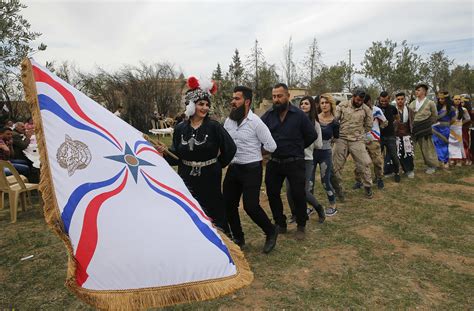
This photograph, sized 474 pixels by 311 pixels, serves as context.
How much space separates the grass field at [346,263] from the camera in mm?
2904

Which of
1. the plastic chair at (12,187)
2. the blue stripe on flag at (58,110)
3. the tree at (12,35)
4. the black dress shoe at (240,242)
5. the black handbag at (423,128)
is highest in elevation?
the tree at (12,35)

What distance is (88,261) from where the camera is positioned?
1808 mm

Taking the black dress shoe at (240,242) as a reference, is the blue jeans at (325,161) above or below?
above

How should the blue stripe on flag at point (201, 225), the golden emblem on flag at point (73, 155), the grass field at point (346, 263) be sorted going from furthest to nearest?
the grass field at point (346, 263) < the blue stripe on flag at point (201, 225) < the golden emblem on flag at point (73, 155)

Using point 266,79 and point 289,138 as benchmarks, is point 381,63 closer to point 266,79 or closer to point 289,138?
point 266,79

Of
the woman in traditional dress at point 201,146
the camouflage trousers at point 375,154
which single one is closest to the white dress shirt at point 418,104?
the camouflage trousers at point 375,154

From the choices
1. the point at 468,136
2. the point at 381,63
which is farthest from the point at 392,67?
the point at 468,136

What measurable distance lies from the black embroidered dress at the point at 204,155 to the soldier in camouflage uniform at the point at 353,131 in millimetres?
2866

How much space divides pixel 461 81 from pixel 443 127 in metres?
27.8

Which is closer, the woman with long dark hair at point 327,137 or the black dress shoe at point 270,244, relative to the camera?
the black dress shoe at point 270,244

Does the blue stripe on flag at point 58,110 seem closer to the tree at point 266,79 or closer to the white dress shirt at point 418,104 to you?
the white dress shirt at point 418,104

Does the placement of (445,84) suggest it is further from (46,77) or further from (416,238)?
(46,77)

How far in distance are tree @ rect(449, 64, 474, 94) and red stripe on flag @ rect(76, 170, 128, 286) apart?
115 feet

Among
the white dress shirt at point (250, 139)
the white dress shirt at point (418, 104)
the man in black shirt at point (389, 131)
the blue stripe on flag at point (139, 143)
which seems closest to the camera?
the blue stripe on flag at point (139, 143)
